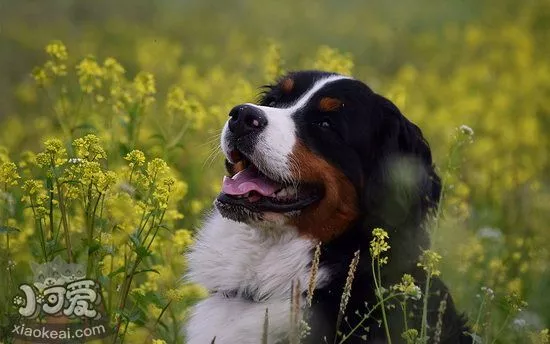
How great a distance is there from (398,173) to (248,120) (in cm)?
72

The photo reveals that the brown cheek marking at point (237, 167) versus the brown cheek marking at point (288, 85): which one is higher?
the brown cheek marking at point (288, 85)

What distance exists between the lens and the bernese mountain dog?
4184 mm

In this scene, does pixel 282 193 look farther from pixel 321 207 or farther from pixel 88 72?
pixel 88 72

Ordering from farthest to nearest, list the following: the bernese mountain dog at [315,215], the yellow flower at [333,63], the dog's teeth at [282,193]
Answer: the yellow flower at [333,63], the dog's teeth at [282,193], the bernese mountain dog at [315,215]

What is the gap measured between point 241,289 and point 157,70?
654cm

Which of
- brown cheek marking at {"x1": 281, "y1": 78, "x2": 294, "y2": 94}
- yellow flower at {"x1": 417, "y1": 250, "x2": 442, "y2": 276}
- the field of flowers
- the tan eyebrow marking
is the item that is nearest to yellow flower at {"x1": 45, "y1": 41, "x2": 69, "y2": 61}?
the field of flowers

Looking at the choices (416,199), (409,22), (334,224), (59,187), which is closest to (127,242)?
(59,187)

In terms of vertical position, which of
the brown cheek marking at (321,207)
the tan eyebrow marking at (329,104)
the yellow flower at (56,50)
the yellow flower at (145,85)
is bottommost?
the brown cheek marking at (321,207)

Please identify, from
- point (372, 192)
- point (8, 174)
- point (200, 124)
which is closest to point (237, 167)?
point (372, 192)

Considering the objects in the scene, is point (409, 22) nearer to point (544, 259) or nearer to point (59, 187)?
point (544, 259)

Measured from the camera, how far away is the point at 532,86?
9.89 metres

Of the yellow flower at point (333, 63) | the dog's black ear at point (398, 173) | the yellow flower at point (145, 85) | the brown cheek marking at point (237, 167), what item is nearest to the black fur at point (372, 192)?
the dog's black ear at point (398, 173)

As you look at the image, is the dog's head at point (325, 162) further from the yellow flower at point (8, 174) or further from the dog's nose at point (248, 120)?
the yellow flower at point (8, 174)

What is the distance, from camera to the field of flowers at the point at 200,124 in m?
4.07
